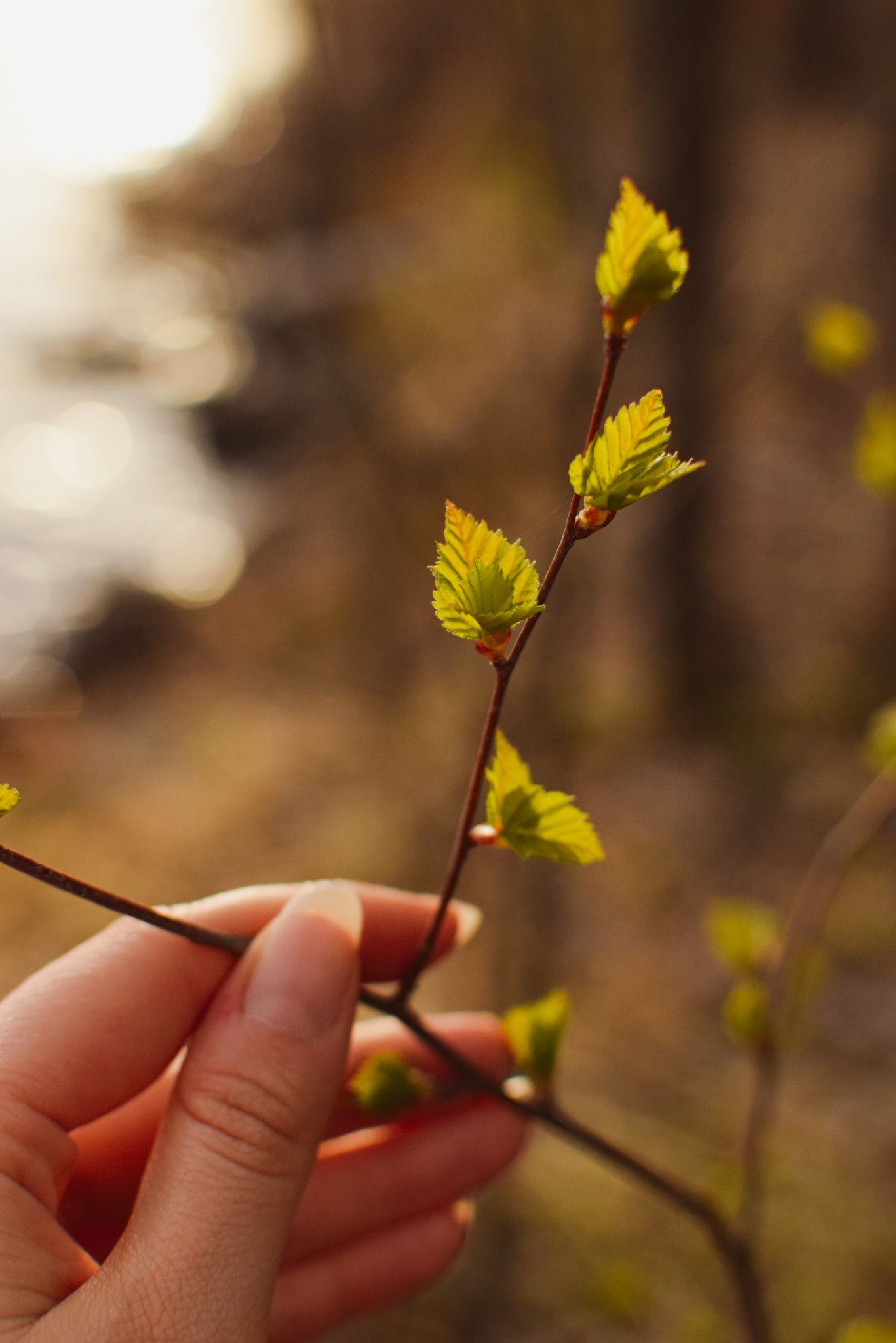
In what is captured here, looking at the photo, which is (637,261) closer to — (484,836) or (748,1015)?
(484,836)

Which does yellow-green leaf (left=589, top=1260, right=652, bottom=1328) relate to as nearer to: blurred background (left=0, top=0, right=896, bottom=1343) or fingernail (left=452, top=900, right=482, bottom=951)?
blurred background (left=0, top=0, right=896, bottom=1343)

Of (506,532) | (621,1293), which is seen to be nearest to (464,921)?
(621,1293)

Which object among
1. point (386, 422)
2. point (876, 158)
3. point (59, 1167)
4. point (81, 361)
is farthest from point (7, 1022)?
point (81, 361)

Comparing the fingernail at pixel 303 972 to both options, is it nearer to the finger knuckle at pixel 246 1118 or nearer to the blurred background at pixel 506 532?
the finger knuckle at pixel 246 1118

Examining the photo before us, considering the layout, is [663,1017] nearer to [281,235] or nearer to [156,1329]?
[156,1329]

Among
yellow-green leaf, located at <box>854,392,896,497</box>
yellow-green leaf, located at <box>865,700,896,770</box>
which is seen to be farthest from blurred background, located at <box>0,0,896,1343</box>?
yellow-green leaf, located at <box>865,700,896,770</box>

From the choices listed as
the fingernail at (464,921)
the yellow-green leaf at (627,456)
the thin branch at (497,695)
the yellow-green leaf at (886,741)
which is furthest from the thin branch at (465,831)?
the yellow-green leaf at (886,741)
